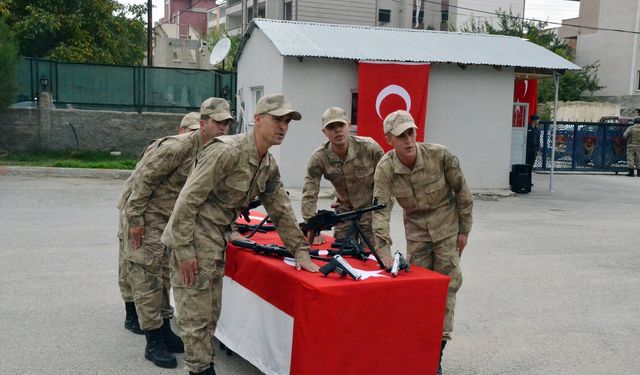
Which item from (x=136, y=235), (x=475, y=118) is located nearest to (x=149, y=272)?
(x=136, y=235)

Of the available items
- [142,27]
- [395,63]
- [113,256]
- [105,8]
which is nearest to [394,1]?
[142,27]

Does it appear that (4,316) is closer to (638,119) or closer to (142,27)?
(638,119)

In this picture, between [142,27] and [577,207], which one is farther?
[142,27]

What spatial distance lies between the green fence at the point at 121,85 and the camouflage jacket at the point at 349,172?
13869 mm

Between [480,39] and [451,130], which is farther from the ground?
[480,39]

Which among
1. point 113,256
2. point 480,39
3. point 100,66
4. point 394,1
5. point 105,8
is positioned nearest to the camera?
point 113,256

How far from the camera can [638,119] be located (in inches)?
840

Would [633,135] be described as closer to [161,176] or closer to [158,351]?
[161,176]

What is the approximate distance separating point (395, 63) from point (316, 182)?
31.0ft

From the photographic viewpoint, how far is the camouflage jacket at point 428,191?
4.86m

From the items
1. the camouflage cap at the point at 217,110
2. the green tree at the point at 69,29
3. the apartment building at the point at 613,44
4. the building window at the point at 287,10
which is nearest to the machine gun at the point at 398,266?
the camouflage cap at the point at 217,110

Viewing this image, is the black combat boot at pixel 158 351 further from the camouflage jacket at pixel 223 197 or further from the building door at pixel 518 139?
the building door at pixel 518 139

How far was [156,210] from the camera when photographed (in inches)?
203

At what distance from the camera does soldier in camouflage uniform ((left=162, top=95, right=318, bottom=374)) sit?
160 inches
